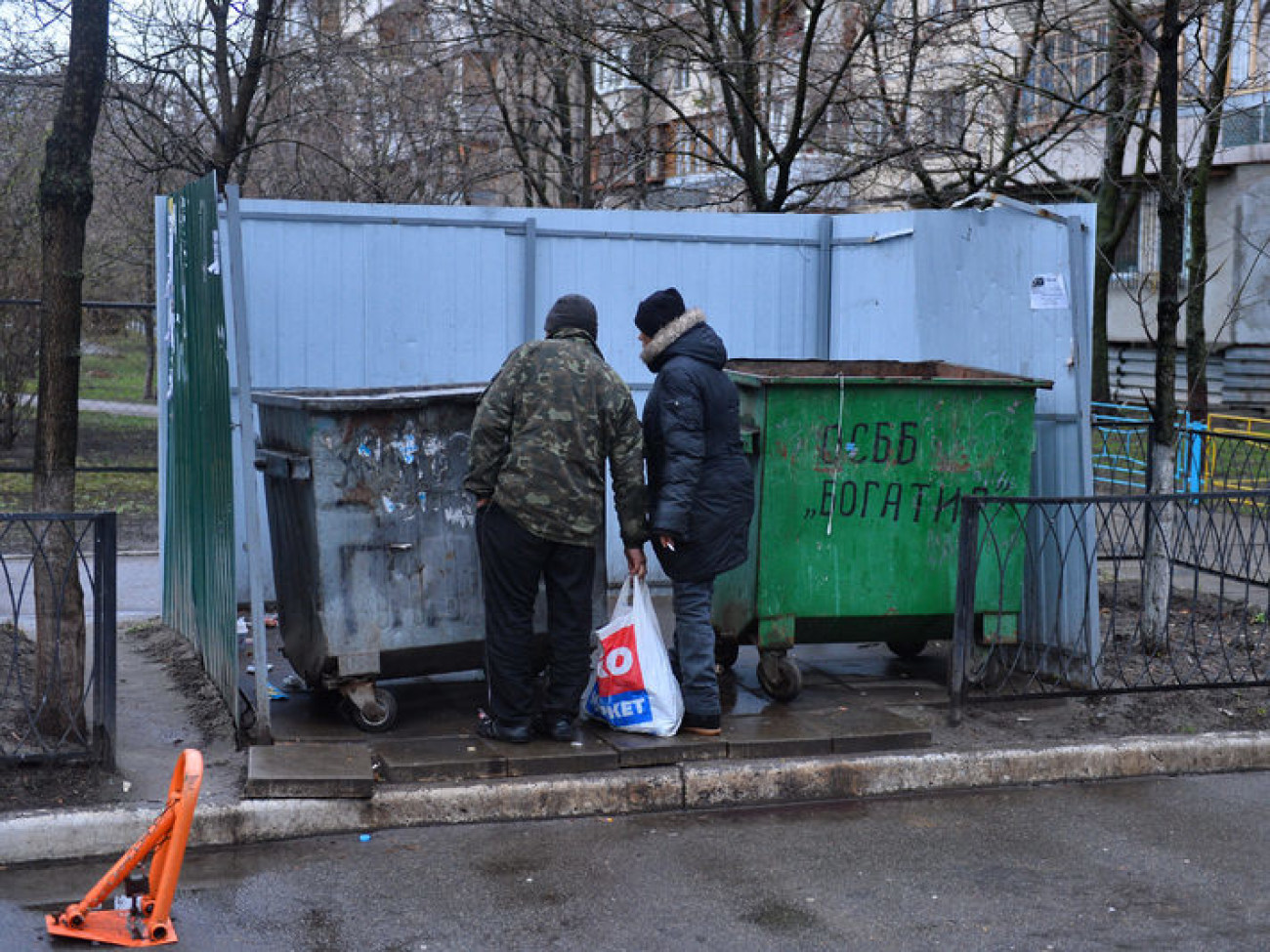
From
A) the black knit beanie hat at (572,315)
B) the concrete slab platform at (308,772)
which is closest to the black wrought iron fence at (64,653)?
the concrete slab platform at (308,772)

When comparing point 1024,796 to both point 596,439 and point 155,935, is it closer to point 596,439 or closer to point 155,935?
point 596,439

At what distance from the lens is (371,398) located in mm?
5680

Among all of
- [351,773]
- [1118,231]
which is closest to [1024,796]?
[351,773]

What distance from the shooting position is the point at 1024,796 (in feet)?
18.6

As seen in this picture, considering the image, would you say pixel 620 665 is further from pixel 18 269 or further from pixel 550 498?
pixel 18 269

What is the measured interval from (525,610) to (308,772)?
1032 millimetres

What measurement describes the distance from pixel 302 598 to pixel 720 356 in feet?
6.54

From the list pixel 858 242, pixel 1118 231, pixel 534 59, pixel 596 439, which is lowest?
pixel 596 439

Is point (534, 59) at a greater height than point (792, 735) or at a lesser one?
greater

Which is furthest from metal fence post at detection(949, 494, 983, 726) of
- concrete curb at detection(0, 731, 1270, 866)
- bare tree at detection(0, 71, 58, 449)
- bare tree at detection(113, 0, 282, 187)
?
bare tree at detection(0, 71, 58, 449)

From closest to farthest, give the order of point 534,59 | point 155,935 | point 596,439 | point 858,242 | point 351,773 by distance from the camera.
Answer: point 155,935, point 351,773, point 596,439, point 858,242, point 534,59

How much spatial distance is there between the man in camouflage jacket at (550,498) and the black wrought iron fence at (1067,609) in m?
1.66

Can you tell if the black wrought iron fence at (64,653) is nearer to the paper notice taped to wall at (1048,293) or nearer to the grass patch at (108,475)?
the paper notice taped to wall at (1048,293)

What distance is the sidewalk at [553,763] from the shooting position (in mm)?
4988
